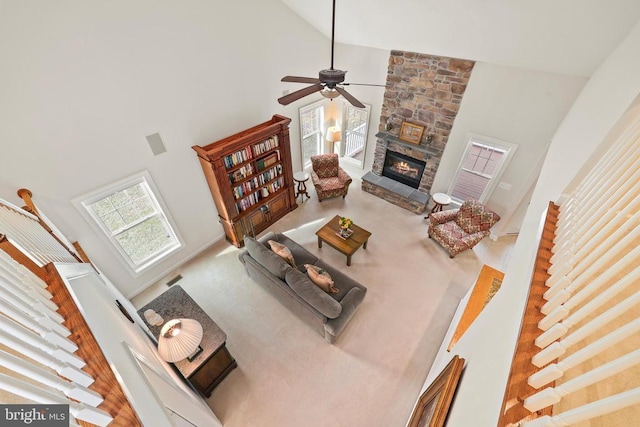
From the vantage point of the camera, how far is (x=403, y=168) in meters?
6.27

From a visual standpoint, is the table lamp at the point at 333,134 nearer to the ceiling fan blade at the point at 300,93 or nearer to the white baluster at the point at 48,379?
the ceiling fan blade at the point at 300,93

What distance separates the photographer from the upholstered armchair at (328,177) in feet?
20.7

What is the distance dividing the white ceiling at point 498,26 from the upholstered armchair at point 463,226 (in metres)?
2.45

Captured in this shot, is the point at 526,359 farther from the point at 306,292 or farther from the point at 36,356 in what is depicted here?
the point at 306,292

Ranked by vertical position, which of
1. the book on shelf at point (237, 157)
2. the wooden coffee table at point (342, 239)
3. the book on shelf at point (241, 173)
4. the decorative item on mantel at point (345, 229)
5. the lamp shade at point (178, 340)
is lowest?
the wooden coffee table at point (342, 239)

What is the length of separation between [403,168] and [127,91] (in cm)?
548

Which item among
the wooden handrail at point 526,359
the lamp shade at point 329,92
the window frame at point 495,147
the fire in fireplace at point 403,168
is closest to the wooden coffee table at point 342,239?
the fire in fireplace at point 403,168

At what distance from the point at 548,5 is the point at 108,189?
582 centimetres

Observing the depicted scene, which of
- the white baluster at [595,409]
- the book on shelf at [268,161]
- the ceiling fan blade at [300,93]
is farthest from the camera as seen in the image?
the book on shelf at [268,161]

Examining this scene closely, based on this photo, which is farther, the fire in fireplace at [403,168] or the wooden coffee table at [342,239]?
the fire in fireplace at [403,168]

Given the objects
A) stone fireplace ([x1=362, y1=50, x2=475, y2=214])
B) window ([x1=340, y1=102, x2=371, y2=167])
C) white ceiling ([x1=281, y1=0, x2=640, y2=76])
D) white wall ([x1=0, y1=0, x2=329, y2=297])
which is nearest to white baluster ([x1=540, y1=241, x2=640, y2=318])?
white ceiling ([x1=281, y1=0, x2=640, y2=76])

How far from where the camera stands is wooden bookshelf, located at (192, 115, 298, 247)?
14.1 feet

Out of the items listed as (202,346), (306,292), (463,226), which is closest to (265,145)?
(306,292)

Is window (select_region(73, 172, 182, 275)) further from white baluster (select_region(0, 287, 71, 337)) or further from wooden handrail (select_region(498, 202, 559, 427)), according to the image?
wooden handrail (select_region(498, 202, 559, 427))
